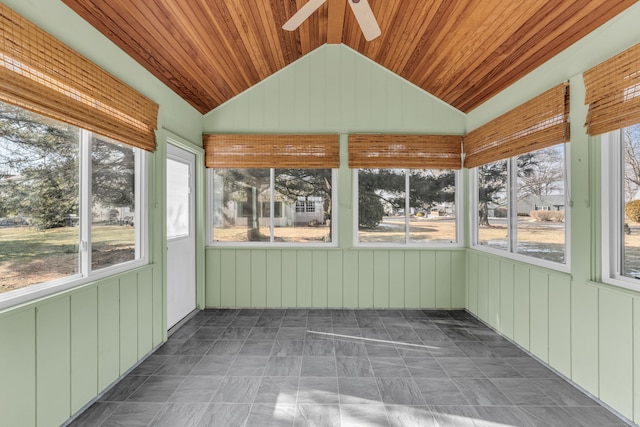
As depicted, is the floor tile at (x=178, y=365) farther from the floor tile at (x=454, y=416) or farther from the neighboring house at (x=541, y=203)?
the neighboring house at (x=541, y=203)

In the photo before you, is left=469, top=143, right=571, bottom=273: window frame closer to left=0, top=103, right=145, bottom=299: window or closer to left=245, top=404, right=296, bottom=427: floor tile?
left=245, top=404, right=296, bottom=427: floor tile

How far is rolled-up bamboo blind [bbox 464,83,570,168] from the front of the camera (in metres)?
2.35

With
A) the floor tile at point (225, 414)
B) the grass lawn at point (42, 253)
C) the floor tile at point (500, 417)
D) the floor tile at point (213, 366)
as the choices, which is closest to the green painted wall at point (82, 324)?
the grass lawn at point (42, 253)

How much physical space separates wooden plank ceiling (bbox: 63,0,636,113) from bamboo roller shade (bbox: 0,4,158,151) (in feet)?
1.16

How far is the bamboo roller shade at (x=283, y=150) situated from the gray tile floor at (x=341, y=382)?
6.26ft

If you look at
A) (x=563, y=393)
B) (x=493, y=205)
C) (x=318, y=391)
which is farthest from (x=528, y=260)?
(x=318, y=391)

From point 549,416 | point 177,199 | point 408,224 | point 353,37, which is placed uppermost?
point 353,37

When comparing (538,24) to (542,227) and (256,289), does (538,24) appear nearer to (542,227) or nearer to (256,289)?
(542,227)

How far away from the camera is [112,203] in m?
2.36

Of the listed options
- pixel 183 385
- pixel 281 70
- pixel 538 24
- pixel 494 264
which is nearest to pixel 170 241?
pixel 183 385

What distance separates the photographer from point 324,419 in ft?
6.25

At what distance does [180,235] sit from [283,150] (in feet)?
5.17

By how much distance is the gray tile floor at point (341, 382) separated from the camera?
1.92m

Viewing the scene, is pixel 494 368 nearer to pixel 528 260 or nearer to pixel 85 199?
pixel 528 260
